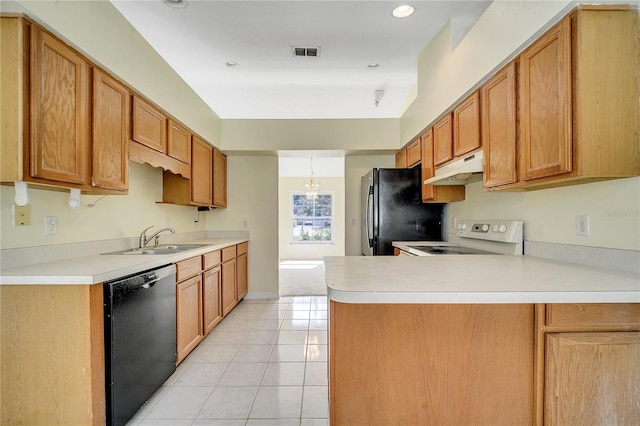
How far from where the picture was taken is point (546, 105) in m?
1.45

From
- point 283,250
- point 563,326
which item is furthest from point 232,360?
point 283,250

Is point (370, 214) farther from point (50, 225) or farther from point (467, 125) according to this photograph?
point (50, 225)

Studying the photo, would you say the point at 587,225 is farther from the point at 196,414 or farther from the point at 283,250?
the point at 283,250

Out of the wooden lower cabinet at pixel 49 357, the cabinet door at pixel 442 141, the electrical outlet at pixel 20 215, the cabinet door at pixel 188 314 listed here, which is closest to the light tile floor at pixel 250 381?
the cabinet door at pixel 188 314

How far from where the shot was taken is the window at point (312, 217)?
28.0 ft

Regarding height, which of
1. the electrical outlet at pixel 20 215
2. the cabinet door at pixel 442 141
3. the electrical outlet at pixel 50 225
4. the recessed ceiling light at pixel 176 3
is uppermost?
the recessed ceiling light at pixel 176 3

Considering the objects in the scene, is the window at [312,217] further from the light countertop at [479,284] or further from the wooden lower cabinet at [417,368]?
the wooden lower cabinet at [417,368]

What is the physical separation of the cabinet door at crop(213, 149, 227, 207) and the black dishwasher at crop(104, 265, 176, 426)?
1882mm

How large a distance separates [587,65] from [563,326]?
111 centimetres

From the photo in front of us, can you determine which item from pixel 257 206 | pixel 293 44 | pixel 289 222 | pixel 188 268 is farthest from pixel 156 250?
pixel 289 222

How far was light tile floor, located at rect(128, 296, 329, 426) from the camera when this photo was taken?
1737 mm

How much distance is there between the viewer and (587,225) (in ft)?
4.91

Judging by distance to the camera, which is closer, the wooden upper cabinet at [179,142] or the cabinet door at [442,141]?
the cabinet door at [442,141]

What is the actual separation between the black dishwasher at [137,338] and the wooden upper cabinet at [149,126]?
1010 millimetres
